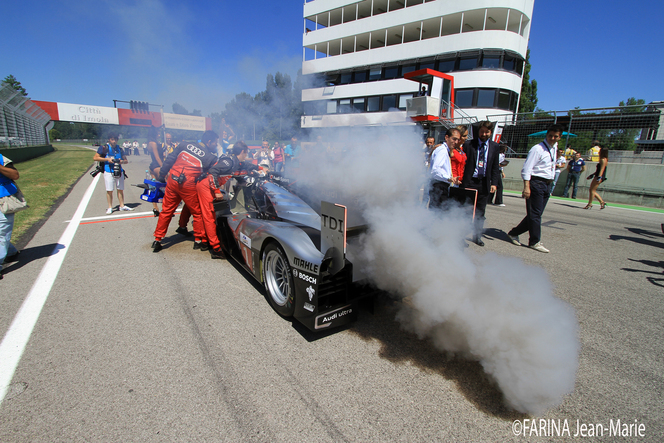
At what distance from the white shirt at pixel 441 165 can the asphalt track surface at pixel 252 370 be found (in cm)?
187

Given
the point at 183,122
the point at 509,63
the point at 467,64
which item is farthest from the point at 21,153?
the point at 509,63

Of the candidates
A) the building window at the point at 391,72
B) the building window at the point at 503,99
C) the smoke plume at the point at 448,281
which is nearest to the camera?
the smoke plume at the point at 448,281

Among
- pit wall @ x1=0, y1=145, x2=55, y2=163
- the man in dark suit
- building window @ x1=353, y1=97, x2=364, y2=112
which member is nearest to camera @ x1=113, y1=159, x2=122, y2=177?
building window @ x1=353, y1=97, x2=364, y2=112

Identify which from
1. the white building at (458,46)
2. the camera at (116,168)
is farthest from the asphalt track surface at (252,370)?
the white building at (458,46)

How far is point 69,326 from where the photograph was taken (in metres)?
2.62

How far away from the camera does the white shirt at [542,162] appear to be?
4.60 meters

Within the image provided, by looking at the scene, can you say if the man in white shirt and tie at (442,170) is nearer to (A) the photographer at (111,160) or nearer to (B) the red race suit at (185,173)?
(B) the red race suit at (185,173)

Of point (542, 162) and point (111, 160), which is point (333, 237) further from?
point (111, 160)

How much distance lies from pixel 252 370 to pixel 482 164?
176 inches

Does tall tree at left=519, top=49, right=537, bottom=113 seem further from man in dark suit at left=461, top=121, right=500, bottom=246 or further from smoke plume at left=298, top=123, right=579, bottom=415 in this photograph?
smoke plume at left=298, top=123, right=579, bottom=415

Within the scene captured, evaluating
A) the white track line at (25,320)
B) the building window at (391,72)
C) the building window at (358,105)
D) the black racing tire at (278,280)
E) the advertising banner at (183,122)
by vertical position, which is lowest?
the white track line at (25,320)

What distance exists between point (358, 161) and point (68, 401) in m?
2.49

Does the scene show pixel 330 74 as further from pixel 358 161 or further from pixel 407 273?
pixel 407 273

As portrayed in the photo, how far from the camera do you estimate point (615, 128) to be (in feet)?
37.7
